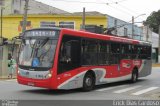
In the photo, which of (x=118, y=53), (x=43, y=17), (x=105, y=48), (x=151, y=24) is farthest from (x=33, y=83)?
(x=151, y=24)

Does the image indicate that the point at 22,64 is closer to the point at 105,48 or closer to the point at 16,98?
the point at 16,98

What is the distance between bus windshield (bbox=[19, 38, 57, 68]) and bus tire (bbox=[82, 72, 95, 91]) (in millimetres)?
2599

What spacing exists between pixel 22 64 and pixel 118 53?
661 cm

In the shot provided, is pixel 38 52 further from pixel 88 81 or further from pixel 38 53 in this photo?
pixel 88 81

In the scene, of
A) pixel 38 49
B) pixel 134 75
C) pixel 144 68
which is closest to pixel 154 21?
pixel 144 68

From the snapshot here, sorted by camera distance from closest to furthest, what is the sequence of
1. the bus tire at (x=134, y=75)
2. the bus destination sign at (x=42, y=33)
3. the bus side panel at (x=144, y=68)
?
the bus destination sign at (x=42, y=33), the bus tire at (x=134, y=75), the bus side panel at (x=144, y=68)

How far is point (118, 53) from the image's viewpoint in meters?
22.0

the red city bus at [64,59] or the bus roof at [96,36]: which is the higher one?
the bus roof at [96,36]

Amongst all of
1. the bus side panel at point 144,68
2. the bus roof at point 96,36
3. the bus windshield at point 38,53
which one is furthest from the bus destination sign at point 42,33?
the bus side panel at point 144,68

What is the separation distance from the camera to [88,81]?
18.7 m

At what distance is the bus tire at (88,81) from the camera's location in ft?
60.3

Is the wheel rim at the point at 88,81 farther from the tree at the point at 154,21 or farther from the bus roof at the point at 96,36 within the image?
the tree at the point at 154,21

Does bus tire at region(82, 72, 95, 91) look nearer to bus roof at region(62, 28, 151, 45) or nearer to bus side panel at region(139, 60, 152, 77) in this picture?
bus roof at region(62, 28, 151, 45)

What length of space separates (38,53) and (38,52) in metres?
0.04
